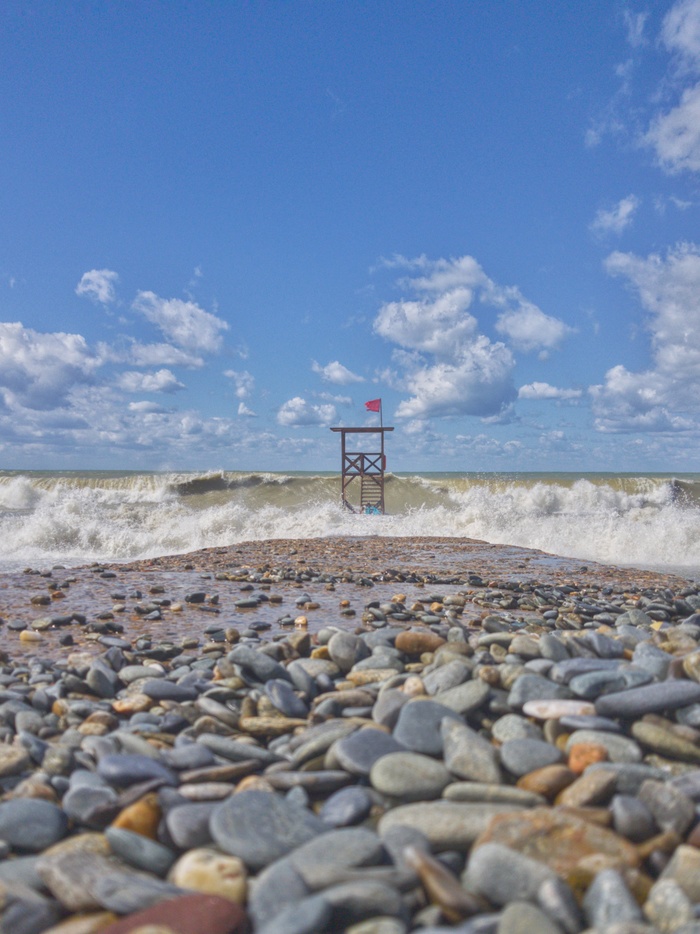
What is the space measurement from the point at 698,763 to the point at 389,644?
1.93 m

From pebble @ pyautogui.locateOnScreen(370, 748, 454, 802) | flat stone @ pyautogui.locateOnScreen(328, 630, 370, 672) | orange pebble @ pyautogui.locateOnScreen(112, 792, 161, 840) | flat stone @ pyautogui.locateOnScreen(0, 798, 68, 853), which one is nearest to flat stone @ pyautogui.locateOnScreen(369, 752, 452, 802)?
pebble @ pyautogui.locateOnScreen(370, 748, 454, 802)

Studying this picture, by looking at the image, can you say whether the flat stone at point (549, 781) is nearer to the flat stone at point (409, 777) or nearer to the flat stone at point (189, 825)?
the flat stone at point (409, 777)

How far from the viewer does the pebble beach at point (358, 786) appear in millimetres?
1833

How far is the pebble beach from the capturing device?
183cm

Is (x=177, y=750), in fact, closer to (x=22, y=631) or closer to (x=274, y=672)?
(x=274, y=672)

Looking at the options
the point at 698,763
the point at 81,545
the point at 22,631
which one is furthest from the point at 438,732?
the point at 81,545

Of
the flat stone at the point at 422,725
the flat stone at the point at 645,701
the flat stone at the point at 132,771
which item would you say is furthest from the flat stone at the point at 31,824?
the flat stone at the point at 645,701

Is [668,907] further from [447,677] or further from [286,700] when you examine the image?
[286,700]

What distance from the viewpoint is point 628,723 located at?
111 inches

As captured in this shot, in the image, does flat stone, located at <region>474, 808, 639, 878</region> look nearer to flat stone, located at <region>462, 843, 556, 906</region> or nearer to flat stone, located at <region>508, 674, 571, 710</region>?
flat stone, located at <region>462, 843, 556, 906</region>

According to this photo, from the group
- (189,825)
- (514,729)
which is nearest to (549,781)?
(514,729)

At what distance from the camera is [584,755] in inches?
98.7

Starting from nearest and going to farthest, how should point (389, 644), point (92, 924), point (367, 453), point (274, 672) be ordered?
point (92, 924) < point (274, 672) < point (389, 644) < point (367, 453)

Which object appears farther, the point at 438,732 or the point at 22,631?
the point at 22,631
